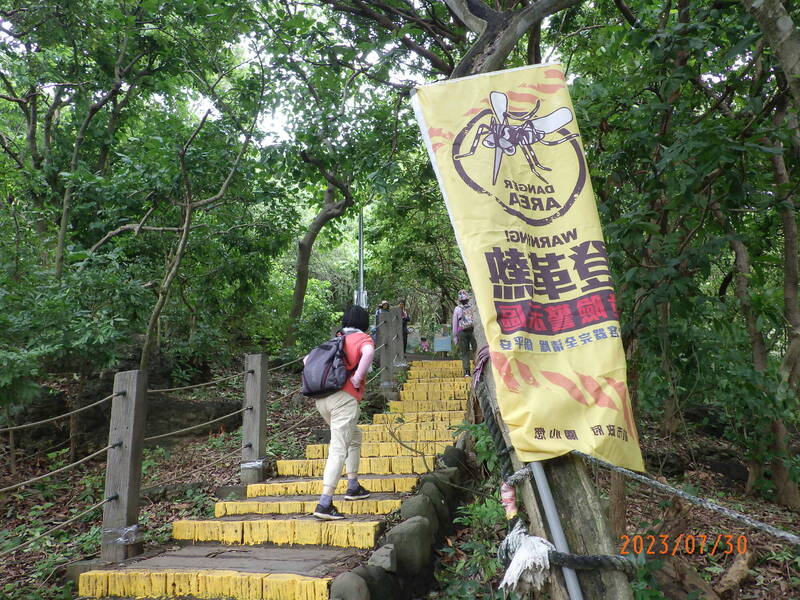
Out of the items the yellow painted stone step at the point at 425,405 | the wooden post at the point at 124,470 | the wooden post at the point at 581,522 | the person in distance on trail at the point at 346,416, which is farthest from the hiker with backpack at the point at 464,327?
the wooden post at the point at 581,522

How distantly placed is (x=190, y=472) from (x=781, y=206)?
6.78 m

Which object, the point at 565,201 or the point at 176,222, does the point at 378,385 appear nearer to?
the point at 176,222

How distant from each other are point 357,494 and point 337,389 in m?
1.00

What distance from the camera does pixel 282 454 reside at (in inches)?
276

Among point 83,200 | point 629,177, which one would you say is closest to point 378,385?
point 83,200

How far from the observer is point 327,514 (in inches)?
171

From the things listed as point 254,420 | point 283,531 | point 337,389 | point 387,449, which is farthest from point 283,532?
point 387,449

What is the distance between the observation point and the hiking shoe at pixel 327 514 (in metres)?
4.34

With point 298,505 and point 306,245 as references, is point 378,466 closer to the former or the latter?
point 298,505

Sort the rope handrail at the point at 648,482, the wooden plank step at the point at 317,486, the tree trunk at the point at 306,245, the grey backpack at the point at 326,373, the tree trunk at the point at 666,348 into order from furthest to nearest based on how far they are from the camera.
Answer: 1. the tree trunk at the point at 306,245
2. the wooden plank step at the point at 317,486
3. the grey backpack at the point at 326,373
4. the tree trunk at the point at 666,348
5. the rope handrail at the point at 648,482

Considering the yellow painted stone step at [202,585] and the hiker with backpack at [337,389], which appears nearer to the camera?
the yellow painted stone step at [202,585]

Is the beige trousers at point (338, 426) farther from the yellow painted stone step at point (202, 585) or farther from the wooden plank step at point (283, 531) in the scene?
the yellow painted stone step at point (202, 585)
